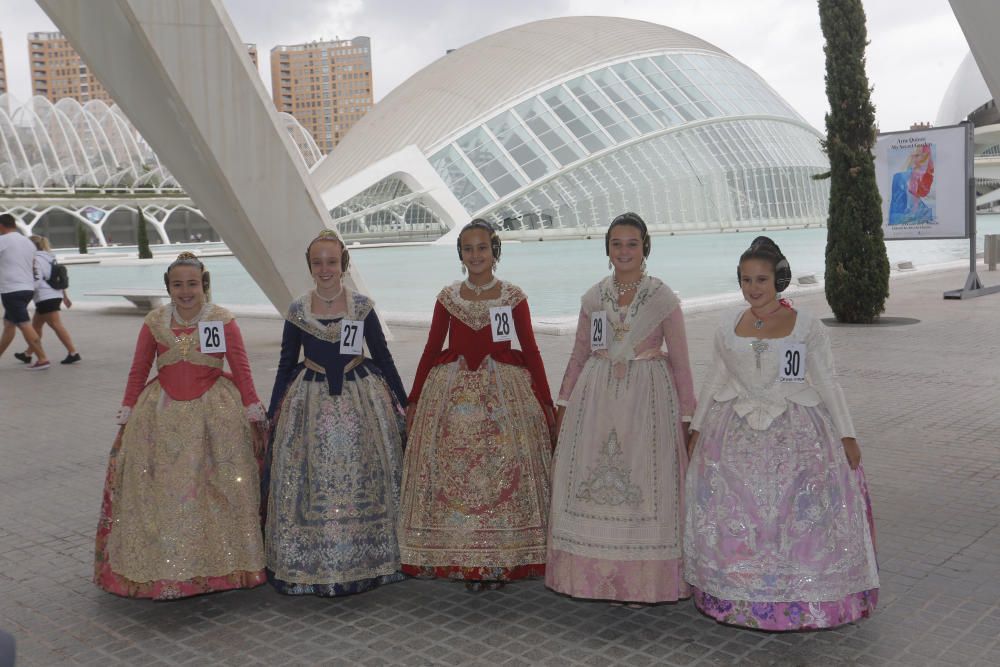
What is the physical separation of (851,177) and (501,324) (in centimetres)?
960

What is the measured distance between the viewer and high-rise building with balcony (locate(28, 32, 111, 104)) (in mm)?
128288

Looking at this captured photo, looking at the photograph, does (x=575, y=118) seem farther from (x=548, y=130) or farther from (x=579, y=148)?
(x=579, y=148)

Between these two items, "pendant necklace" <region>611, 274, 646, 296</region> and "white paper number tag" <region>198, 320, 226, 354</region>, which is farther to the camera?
"white paper number tag" <region>198, 320, 226, 354</region>

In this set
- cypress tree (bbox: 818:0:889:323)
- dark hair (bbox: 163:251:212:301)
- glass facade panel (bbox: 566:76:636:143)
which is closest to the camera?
dark hair (bbox: 163:251:212:301)

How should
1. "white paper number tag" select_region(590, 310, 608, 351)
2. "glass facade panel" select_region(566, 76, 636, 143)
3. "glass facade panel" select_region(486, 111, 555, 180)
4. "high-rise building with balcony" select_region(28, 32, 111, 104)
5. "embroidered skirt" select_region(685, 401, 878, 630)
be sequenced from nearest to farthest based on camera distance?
1. "embroidered skirt" select_region(685, 401, 878, 630)
2. "white paper number tag" select_region(590, 310, 608, 351)
3. "glass facade panel" select_region(486, 111, 555, 180)
4. "glass facade panel" select_region(566, 76, 636, 143)
5. "high-rise building with balcony" select_region(28, 32, 111, 104)

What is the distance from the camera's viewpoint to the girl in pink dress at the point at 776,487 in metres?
3.03

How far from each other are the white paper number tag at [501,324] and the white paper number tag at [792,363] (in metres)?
1.05

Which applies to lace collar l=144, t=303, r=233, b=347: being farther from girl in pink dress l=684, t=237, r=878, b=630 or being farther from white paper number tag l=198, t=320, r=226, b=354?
girl in pink dress l=684, t=237, r=878, b=630

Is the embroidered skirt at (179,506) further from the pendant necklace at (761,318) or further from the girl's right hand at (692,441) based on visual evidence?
the pendant necklace at (761,318)

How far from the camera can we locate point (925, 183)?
44.5 feet

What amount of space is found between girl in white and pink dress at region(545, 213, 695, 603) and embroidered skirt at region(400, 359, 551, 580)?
0.51ft

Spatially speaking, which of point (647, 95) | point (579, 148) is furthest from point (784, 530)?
point (647, 95)

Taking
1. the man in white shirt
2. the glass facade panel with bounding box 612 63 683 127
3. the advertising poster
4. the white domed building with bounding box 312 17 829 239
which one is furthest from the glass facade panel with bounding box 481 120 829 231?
the man in white shirt

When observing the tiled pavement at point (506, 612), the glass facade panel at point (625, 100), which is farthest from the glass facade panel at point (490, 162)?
the tiled pavement at point (506, 612)
